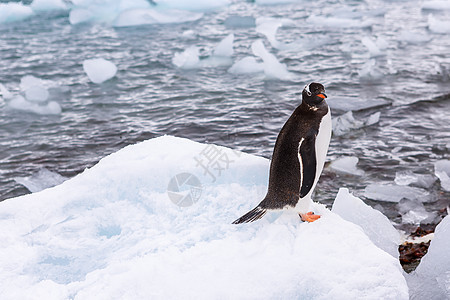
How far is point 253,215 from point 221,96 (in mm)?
5108

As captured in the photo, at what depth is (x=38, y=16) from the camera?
13.9 meters

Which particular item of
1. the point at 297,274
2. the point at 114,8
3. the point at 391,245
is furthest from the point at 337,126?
the point at 114,8

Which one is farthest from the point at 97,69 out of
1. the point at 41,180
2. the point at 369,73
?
the point at 369,73

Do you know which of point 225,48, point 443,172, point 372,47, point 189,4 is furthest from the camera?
point 189,4

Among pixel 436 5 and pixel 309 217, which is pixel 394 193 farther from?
pixel 436 5

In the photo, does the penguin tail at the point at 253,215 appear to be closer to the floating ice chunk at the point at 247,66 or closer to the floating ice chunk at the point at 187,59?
the floating ice chunk at the point at 247,66

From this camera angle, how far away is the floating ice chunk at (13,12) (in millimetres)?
12992

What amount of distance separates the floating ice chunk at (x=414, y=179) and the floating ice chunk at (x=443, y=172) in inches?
2.9

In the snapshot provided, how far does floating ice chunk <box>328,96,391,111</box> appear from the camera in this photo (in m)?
6.77

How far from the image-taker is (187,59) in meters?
9.05

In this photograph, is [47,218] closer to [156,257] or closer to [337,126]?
[156,257]

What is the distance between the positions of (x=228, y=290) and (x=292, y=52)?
790 cm

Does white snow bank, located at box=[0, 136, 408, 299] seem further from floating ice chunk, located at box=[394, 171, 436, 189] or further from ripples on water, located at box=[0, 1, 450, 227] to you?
floating ice chunk, located at box=[394, 171, 436, 189]

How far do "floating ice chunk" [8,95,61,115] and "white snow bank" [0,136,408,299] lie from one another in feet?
14.5
